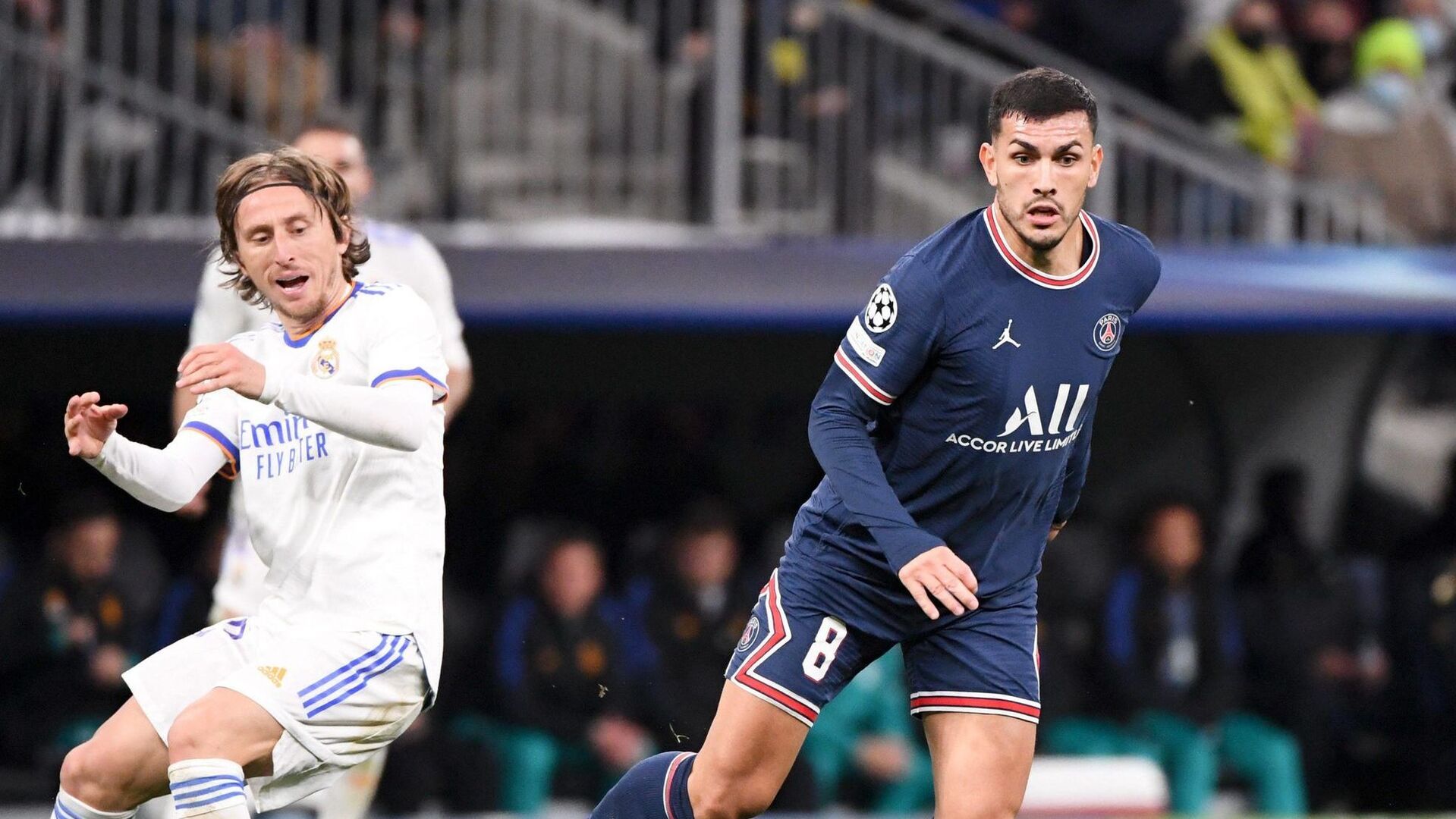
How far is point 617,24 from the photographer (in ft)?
31.7

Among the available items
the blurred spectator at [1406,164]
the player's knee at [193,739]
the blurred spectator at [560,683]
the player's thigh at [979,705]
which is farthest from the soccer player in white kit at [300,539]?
the blurred spectator at [1406,164]

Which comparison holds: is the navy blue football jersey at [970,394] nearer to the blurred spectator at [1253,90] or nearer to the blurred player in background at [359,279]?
the blurred player in background at [359,279]

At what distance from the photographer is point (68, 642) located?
27.3 feet

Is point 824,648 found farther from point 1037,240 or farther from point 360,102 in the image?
point 360,102

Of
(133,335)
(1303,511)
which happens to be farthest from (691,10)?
(1303,511)

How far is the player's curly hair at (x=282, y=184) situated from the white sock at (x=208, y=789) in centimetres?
101

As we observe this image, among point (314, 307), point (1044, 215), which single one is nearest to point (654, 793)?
point (314, 307)

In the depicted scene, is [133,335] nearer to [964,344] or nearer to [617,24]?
[617,24]

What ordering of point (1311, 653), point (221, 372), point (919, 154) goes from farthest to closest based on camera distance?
point (919, 154) < point (1311, 653) < point (221, 372)

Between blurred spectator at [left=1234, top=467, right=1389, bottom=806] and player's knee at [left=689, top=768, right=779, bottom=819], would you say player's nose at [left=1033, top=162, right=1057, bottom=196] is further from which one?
blurred spectator at [left=1234, top=467, right=1389, bottom=806]

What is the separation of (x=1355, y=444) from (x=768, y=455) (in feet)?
10.3

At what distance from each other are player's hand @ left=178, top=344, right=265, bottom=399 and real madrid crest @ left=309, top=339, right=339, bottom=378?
343mm

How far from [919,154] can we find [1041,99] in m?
5.17

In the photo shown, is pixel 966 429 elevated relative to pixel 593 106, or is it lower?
lower
